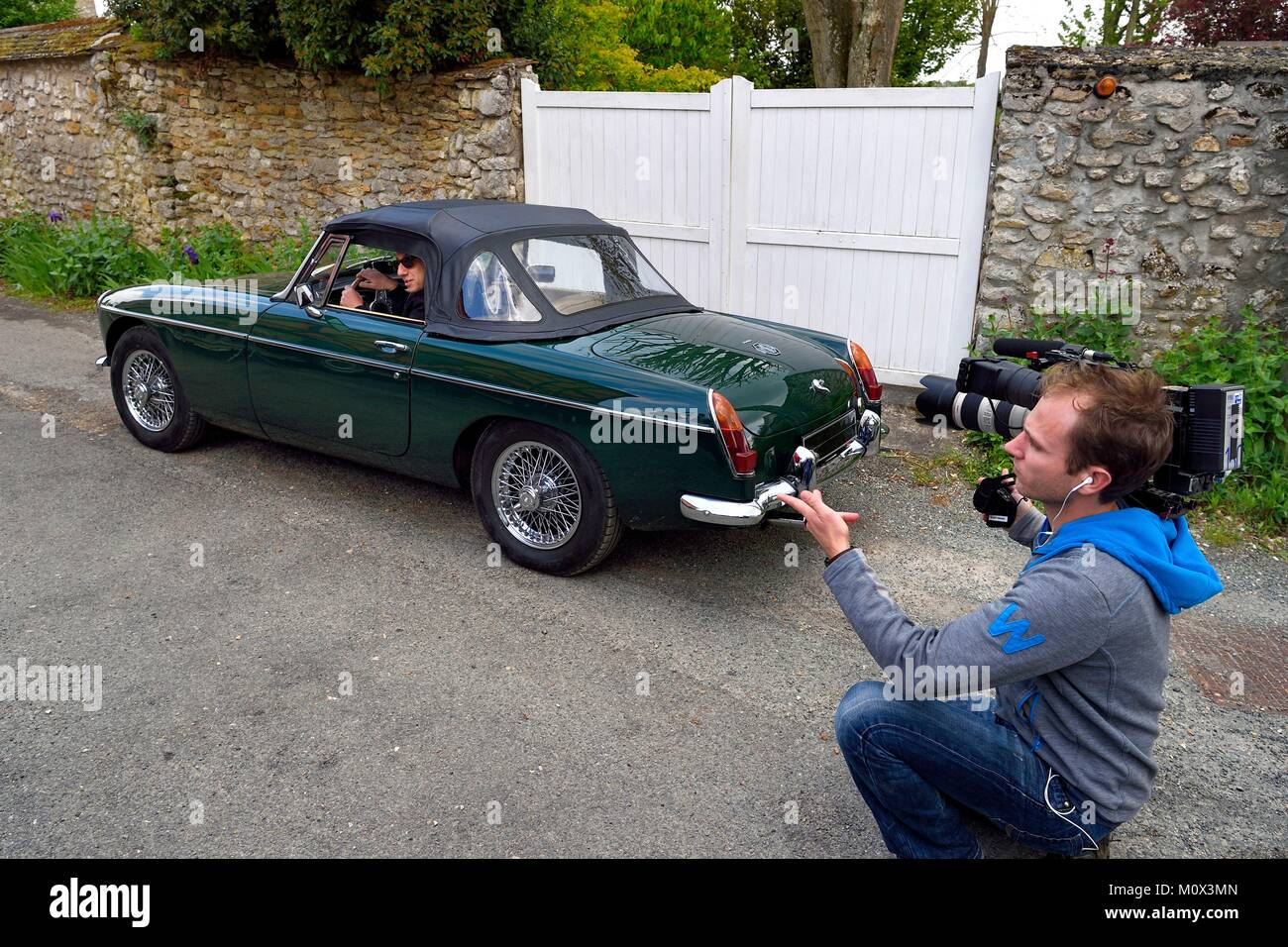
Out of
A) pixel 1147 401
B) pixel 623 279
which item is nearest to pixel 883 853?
pixel 1147 401

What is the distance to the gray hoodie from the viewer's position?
7.23 feet

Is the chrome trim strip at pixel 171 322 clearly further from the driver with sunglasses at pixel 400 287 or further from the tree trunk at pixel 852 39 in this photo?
the tree trunk at pixel 852 39

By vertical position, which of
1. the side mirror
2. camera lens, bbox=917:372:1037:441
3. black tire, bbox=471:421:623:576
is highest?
camera lens, bbox=917:372:1037:441

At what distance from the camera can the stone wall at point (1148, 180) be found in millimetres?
6051

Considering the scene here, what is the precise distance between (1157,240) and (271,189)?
8.69 m

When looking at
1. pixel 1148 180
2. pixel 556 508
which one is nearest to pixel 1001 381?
pixel 556 508

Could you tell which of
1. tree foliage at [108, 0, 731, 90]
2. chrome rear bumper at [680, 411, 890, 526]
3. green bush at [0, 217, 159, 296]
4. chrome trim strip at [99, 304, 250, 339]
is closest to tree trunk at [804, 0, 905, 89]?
tree foliage at [108, 0, 731, 90]

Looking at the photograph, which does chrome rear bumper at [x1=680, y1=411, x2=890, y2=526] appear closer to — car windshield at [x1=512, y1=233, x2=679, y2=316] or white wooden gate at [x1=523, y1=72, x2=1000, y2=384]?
car windshield at [x1=512, y1=233, x2=679, y2=316]

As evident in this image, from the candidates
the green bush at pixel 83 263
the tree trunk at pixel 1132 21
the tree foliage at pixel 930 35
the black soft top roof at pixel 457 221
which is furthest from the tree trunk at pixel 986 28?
the black soft top roof at pixel 457 221

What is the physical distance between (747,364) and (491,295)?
1331mm

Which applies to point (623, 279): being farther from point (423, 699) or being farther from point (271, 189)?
point (271, 189)

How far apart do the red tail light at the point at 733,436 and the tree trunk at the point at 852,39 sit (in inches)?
367

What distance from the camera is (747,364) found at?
4582mm

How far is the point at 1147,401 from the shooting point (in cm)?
223
